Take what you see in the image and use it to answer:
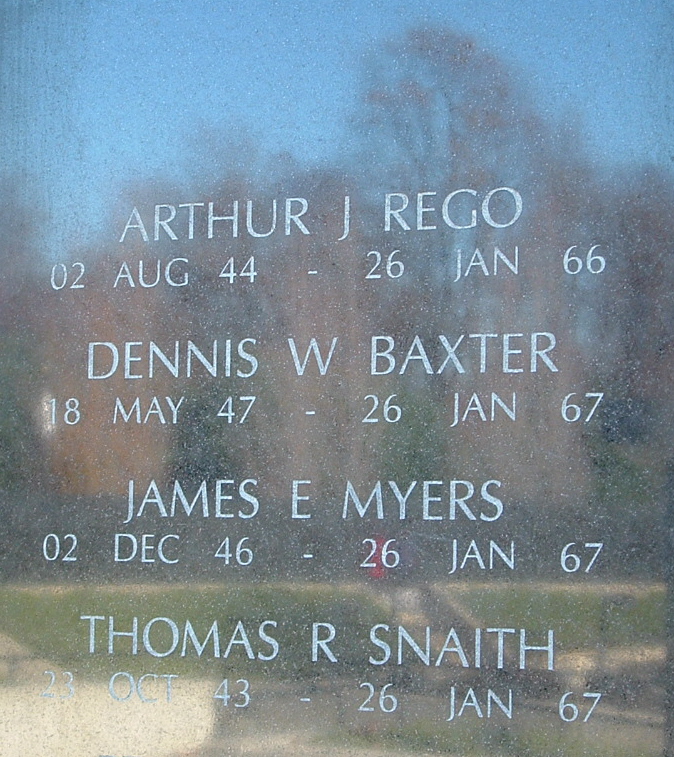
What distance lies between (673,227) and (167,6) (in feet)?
5.78

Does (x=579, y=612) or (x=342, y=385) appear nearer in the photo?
(x=579, y=612)

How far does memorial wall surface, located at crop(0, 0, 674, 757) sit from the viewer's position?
11.5 feet

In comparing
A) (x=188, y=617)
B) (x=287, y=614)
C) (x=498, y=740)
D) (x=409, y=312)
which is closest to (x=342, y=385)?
(x=409, y=312)

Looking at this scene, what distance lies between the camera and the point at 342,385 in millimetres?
3727

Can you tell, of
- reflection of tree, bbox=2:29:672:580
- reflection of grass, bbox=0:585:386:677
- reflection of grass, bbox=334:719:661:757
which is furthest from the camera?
reflection of grass, bbox=0:585:386:677

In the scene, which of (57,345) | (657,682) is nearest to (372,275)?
(57,345)

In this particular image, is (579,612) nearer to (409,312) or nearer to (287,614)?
(287,614)

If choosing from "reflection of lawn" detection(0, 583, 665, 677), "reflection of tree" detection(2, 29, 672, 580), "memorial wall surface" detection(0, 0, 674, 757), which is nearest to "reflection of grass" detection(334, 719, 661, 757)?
"memorial wall surface" detection(0, 0, 674, 757)

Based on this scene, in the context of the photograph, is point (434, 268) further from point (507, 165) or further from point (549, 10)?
point (549, 10)

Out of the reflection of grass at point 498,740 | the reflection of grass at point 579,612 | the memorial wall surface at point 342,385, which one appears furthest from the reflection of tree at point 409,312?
the reflection of grass at point 498,740

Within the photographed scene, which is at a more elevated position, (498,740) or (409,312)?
(409,312)

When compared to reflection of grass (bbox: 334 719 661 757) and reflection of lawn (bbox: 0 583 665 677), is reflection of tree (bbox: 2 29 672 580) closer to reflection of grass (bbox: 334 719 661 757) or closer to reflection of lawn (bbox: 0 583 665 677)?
reflection of lawn (bbox: 0 583 665 677)

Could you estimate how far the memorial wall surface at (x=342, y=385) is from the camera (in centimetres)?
352

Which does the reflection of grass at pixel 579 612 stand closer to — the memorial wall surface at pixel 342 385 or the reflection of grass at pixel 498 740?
the memorial wall surface at pixel 342 385
